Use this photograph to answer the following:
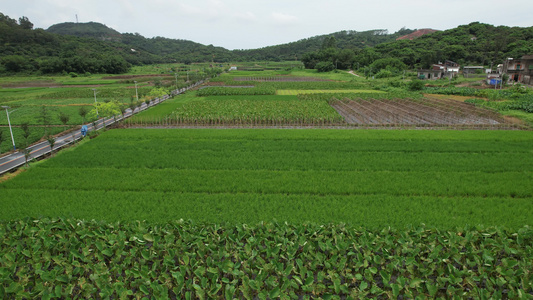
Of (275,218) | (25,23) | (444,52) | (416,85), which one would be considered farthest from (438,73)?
(25,23)

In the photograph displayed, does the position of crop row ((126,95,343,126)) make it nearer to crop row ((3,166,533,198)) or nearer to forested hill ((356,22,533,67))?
crop row ((3,166,533,198))

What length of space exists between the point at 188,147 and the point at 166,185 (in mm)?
7140

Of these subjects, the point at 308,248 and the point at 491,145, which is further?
the point at 491,145

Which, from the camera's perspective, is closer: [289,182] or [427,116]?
[289,182]

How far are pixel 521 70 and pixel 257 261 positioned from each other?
7075cm

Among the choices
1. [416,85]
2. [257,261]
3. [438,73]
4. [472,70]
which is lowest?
[257,261]

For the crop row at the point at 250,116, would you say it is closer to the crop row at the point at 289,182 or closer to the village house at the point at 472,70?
the crop row at the point at 289,182

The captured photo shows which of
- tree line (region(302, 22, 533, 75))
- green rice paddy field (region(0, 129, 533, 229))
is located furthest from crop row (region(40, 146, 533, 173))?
Answer: tree line (region(302, 22, 533, 75))

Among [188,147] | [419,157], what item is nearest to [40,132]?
[188,147]

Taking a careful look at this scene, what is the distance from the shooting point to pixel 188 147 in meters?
22.1

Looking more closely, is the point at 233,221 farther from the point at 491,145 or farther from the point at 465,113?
the point at 465,113

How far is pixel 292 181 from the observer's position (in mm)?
15617

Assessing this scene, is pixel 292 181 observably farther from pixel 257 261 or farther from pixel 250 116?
pixel 250 116

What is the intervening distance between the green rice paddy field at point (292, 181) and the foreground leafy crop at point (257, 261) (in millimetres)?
1501
